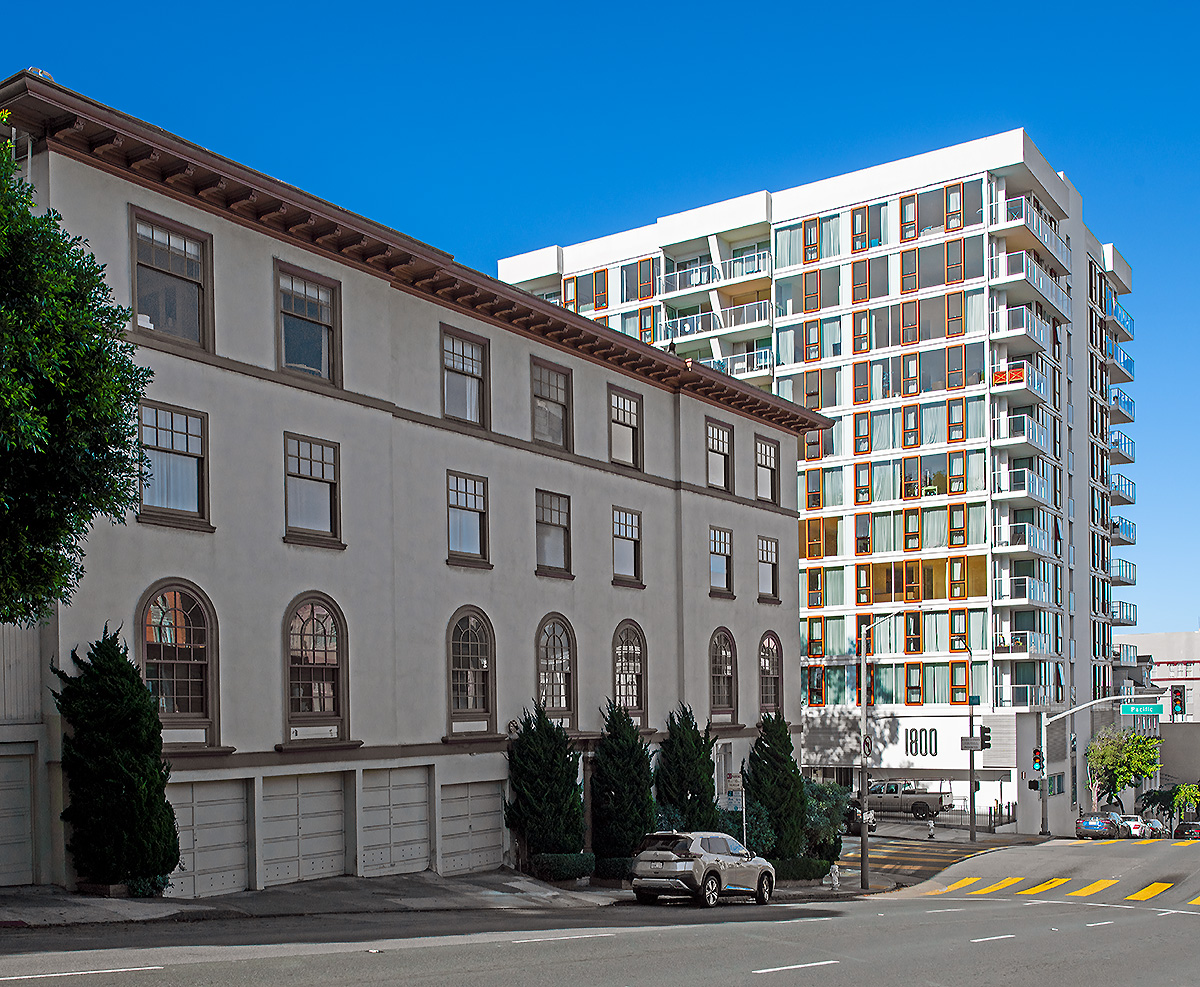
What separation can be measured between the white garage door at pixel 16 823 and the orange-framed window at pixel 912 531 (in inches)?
2191

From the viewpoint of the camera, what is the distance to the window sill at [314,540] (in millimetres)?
27430

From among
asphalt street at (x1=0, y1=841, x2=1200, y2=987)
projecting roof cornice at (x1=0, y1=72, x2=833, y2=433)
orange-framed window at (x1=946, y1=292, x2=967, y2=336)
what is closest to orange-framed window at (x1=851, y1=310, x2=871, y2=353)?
orange-framed window at (x1=946, y1=292, x2=967, y2=336)

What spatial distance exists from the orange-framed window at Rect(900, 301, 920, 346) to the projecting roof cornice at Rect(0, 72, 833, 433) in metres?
34.3

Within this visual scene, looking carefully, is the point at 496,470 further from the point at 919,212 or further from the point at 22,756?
the point at 919,212

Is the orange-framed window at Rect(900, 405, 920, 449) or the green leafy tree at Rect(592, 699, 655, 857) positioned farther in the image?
the orange-framed window at Rect(900, 405, 920, 449)

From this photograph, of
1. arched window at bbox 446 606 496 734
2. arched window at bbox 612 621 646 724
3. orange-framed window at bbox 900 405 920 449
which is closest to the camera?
arched window at bbox 446 606 496 734

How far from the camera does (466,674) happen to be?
32281mm

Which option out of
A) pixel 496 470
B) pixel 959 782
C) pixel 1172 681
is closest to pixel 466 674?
pixel 496 470

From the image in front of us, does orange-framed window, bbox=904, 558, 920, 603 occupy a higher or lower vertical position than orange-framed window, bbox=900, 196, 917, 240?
lower

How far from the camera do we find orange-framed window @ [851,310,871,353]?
241 feet

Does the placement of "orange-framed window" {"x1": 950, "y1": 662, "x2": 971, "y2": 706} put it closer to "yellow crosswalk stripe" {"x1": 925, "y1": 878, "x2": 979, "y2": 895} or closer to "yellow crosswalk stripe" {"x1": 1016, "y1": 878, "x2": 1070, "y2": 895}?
"yellow crosswalk stripe" {"x1": 925, "y1": 878, "x2": 979, "y2": 895}

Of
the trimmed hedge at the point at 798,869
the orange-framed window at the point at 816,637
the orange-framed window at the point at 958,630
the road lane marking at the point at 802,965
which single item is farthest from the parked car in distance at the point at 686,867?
the orange-framed window at the point at 816,637

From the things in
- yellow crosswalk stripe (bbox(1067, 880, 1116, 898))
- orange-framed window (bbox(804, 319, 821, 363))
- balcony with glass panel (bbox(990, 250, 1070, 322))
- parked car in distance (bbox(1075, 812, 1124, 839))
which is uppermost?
balcony with glass panel (bbox(990, 250, 1070, 322))

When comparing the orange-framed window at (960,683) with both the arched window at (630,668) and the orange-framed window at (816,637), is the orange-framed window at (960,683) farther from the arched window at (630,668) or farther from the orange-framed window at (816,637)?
the arched window at (630,668)
